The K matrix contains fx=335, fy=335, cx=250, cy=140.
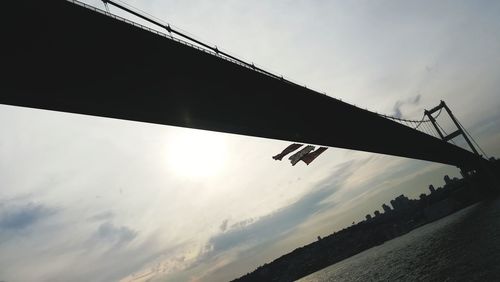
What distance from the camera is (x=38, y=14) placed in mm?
10547

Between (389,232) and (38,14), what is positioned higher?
(38,14)

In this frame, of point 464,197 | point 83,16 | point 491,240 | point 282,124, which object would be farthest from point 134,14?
point 464,197

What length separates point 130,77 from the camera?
1377cm

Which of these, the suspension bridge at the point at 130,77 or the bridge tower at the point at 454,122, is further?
the bridge tower at the point at 454,122

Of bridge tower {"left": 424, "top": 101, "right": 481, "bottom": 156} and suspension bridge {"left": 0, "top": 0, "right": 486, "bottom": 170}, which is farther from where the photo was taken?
bridge tower {"left": 424, "top": 101, "right": 481, "bottom": 156}

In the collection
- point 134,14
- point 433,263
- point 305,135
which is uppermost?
point 134,14

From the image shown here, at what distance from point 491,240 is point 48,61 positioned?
3637 centimetres

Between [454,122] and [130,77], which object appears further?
[454,122]

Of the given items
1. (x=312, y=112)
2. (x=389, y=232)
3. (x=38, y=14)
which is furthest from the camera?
(x=389, y=232)

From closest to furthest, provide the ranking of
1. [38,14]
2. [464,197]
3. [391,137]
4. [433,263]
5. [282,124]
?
1. [38,14]
2. [282,124]
3. [433,263]
4. [391,137]
5. [464,197]

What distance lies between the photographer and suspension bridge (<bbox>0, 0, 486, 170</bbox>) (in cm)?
1107

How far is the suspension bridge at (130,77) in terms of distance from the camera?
36.3 ft

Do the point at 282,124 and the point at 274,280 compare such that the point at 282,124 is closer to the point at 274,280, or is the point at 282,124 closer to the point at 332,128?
the point at 332,128

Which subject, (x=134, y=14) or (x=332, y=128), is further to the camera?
(x=332, y=128)
